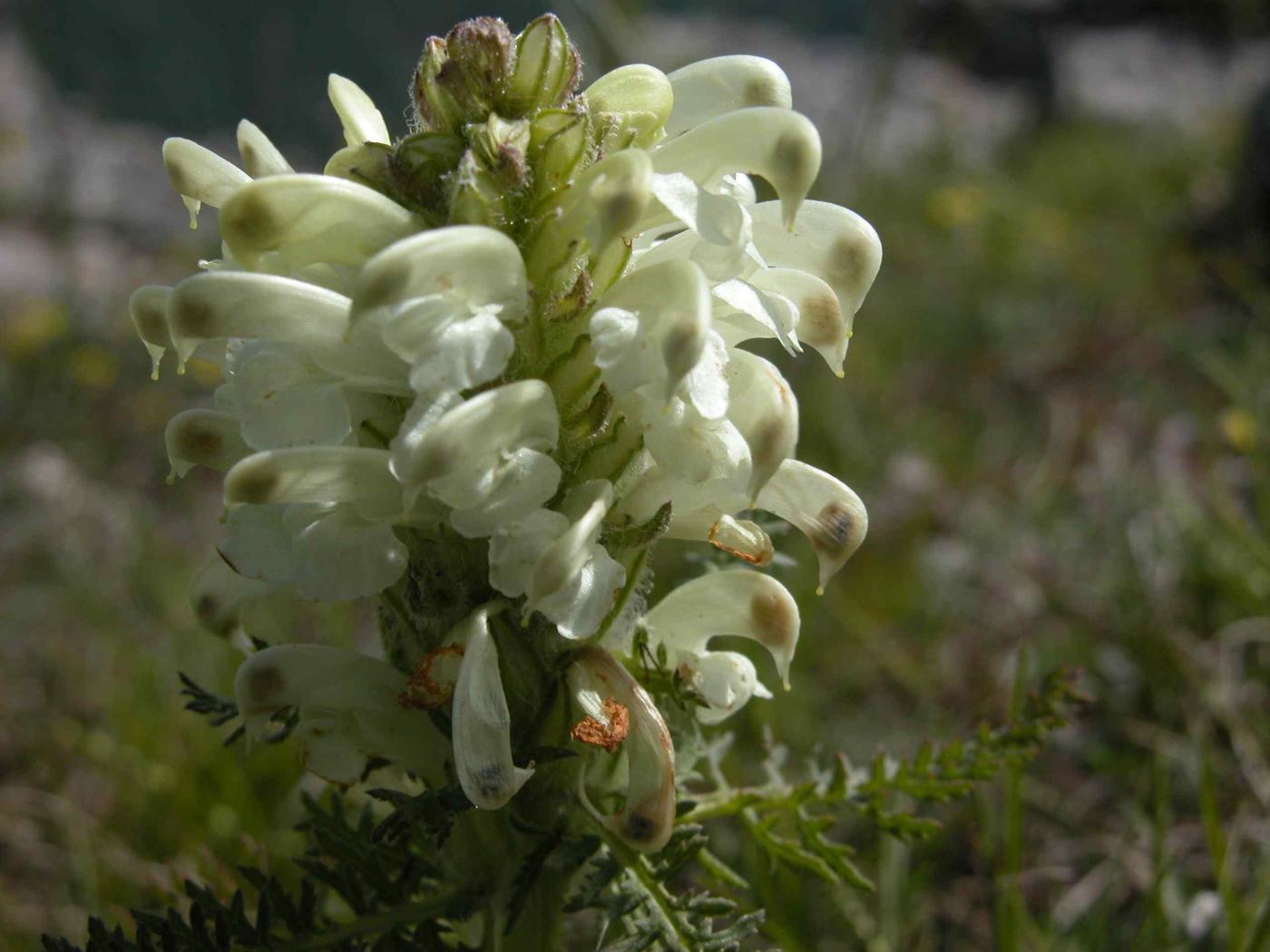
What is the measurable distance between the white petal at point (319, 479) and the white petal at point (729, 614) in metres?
0.41

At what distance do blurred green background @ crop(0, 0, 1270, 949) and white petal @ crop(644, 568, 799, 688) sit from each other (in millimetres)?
616

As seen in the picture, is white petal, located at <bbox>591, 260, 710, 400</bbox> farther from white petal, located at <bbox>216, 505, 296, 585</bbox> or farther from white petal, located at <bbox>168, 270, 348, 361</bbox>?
white petal, located at <bbox>216, 505, 296, 585</bbox>

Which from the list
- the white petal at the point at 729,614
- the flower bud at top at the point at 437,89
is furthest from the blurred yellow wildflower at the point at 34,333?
the white petal at the point at 729,614

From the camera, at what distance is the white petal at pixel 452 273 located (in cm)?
122

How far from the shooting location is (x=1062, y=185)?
10.4m

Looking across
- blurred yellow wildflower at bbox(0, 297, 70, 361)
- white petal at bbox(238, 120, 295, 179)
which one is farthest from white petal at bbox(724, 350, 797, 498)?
blurred yellow wildflower at bbox(0, 297, 70, 361)

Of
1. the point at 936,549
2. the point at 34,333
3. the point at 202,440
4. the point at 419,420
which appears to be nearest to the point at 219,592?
the point at 202,440

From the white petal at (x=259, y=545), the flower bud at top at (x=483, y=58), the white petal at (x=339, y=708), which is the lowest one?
the white petal at (x=339, y=708)

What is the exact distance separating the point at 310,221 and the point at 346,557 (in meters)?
0.40

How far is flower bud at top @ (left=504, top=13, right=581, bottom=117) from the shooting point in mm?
1435

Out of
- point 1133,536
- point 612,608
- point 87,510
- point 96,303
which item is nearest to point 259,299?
point 612,608

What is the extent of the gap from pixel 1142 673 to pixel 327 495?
2349 mm

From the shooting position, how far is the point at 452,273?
1.27 metres

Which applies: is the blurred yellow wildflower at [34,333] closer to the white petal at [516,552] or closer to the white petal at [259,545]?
the white petal at [259,545]
